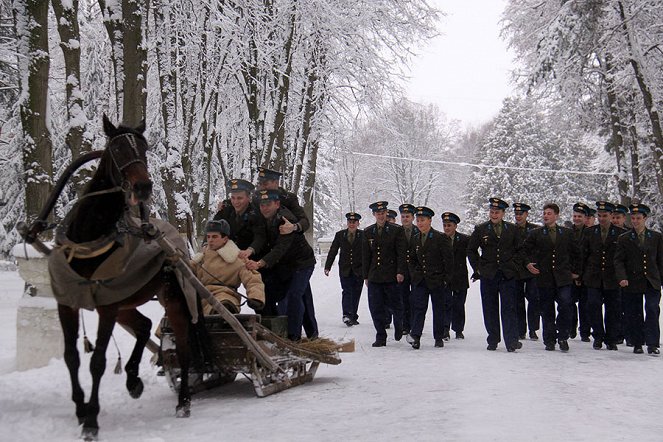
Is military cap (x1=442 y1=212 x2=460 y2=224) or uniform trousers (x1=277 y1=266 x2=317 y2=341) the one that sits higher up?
military cap (x1=442 y1=212 x2=460 y2=224)

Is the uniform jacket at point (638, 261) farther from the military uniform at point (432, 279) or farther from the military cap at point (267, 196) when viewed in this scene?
the military cap at point (267, 196)

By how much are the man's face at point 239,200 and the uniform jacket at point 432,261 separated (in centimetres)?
366

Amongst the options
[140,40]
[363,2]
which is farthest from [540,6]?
[140,40]

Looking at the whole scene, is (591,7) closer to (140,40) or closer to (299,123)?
(299,123)

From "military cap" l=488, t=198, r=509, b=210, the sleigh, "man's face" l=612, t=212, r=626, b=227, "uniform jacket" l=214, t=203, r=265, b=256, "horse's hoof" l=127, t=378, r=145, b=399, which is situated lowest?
"horse's hoof" l=127, t=378, r=145, b=399

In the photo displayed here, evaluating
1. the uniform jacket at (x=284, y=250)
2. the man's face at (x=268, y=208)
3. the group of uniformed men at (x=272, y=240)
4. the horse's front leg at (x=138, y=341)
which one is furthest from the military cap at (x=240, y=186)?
the horse's front leg at (x=138, y=341)

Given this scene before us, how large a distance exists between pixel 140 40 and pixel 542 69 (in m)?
12.7

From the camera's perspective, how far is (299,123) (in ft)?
80.7

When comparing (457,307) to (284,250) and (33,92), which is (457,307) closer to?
(284,250)

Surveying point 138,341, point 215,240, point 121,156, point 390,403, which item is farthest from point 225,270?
point 121,156

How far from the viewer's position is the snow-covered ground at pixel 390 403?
6.11 meters

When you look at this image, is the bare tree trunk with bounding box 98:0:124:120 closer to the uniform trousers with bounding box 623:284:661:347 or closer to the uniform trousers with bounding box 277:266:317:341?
the uniform trousers with bounding box 277:266:317:341

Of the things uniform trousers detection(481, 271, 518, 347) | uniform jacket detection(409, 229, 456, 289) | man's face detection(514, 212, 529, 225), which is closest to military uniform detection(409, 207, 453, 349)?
uniform jacket detection(409, 229, 456, 289)

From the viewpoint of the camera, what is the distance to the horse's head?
237 inches
